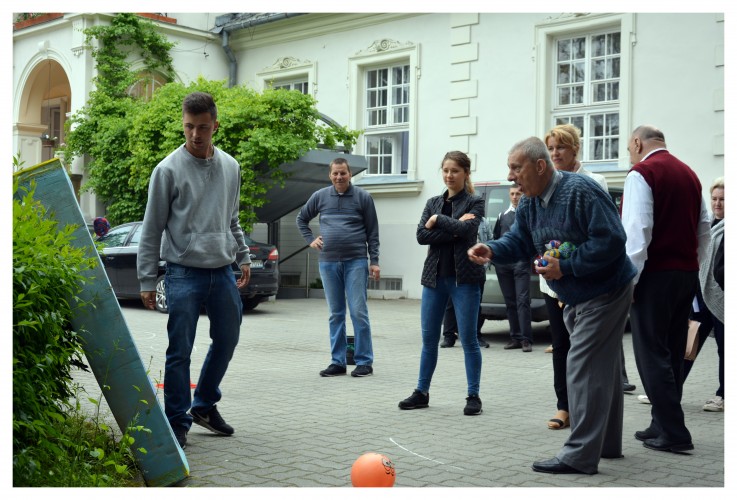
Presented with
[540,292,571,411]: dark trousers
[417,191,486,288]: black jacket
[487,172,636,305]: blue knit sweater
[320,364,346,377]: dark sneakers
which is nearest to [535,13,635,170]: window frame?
[320,364,346,377]: dark sneakers

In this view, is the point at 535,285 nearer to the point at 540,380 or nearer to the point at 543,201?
the point at 540,380

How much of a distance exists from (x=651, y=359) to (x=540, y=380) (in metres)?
2.93

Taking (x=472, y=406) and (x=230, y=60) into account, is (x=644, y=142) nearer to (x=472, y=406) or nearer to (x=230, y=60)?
(x=472, y=406)

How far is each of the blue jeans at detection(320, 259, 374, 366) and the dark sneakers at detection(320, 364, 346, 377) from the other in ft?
0.14

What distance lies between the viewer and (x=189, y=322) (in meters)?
5.35

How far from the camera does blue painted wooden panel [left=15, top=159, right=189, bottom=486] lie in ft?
14.8

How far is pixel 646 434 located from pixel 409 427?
153 cm

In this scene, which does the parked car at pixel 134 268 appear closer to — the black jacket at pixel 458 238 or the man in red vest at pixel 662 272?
the black jacket at pixel 458 238

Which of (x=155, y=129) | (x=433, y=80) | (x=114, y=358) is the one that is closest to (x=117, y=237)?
(x=155, y=129)

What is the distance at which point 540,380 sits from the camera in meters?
8.38

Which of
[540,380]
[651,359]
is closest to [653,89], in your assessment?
[540,380]

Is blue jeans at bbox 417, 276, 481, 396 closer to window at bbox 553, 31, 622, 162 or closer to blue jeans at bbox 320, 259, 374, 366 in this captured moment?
blue jeans at bbox 320, 259, 374, 366

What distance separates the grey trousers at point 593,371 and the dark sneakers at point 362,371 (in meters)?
3.65
